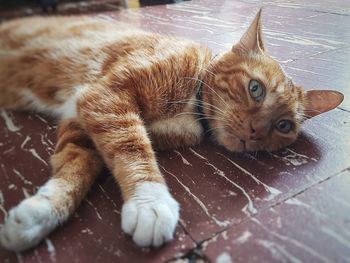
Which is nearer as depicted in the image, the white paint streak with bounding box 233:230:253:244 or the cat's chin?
the white paint streak with bounding box 233:230:253:244

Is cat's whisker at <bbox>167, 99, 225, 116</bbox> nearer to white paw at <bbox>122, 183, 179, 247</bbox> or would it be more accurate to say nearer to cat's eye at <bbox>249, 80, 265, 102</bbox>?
cat's eye at <bbox>249, 80, 265, 102</bbox>

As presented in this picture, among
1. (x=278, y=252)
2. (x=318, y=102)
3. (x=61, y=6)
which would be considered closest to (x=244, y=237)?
(x=278, y=252)

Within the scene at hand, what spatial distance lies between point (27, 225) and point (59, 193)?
0.48 ft

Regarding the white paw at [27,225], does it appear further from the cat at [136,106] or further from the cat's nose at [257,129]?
the cat's nose at [257,129]

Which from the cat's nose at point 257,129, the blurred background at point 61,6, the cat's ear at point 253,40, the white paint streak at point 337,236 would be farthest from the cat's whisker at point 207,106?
the blurred background at point 61,6

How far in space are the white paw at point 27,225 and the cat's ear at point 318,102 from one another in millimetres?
1029

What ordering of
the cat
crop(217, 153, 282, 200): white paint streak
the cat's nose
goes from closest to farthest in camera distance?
the cat
crop(217, 153, 282, 200): white paint streak
the cat's nose

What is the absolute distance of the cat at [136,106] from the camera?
0.92m

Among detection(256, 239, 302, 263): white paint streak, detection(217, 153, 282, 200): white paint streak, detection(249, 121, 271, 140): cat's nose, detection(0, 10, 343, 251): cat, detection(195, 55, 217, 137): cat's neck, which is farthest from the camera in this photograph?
detection(195, 55, 217, 137): cat's neck

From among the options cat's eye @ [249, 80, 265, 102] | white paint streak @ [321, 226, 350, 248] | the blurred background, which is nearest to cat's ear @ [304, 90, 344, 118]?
cat's eye @ [249, 80, 265, 102]

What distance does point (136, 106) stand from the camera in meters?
1.26

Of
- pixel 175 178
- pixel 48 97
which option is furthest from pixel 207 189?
pixel 48 97

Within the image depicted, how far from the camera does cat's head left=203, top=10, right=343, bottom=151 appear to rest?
1233 mm

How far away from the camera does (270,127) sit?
1.25m
